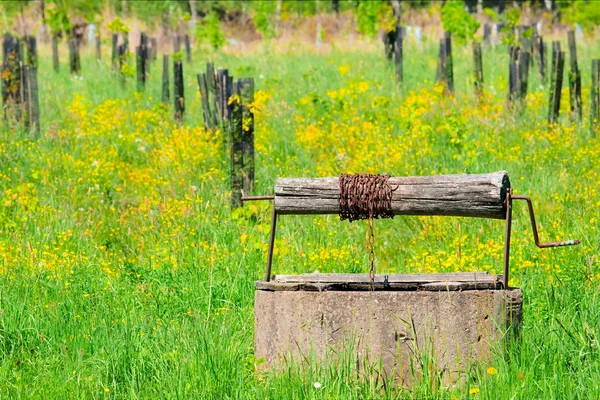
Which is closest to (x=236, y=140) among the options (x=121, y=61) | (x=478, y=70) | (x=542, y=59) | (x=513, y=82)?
(x=513, y=82)

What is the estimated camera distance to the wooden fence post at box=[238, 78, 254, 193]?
848 cm

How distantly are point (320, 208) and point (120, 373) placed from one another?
1.38 meters

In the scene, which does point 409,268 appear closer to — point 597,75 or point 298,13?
point 597,75

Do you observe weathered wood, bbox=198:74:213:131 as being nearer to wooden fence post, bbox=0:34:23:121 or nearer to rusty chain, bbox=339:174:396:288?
wooden fence post, bbox=0:34:23:121

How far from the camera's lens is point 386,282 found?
4.54m

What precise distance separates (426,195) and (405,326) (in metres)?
0.69

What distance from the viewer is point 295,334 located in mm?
4457

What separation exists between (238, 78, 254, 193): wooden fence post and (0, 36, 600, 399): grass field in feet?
1.08

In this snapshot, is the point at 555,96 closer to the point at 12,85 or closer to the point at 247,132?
the point at 247,132

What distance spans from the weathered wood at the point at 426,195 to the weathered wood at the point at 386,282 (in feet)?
1.20

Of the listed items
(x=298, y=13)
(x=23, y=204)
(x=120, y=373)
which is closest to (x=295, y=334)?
(x=120, y=373)

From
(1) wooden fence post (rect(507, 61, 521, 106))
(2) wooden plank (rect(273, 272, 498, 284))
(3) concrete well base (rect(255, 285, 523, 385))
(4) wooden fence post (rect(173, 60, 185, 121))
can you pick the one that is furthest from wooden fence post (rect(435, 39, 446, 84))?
(3) concrete well base (rect(255, 285, 523, 385))

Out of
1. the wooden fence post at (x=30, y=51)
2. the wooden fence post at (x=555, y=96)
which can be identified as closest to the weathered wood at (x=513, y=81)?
the wooden fence post at (x=555, y=96)

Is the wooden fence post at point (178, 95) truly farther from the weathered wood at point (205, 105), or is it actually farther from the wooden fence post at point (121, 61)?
the wooden fence post at point (121, 61)
